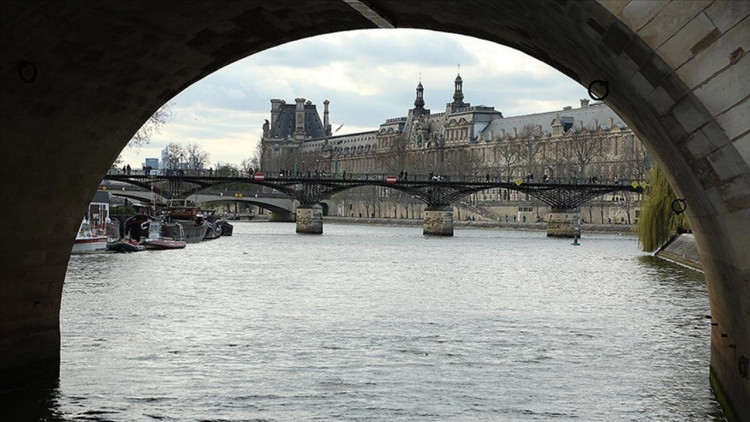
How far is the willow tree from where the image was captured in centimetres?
6241

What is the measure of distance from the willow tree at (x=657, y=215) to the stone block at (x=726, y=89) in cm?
5170

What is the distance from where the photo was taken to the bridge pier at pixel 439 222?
131m

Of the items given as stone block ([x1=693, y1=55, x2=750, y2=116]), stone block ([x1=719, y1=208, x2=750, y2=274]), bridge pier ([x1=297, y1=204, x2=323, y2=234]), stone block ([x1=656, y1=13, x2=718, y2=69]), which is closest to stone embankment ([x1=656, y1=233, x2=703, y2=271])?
stone block ([x1=719, y1=208, x2=750, y2=274])

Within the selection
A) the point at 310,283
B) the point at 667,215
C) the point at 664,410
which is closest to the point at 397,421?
the point at 664,410

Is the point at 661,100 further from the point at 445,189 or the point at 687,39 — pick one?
the point at 445,189

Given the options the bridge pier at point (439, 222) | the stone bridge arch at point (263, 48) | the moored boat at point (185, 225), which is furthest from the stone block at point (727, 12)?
the bridge pier at point (439, 222)

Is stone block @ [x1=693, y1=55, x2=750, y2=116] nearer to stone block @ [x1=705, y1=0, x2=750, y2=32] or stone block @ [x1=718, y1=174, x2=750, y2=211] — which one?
stone block @ [x1=705, y1=0, x2=750, y2=32]

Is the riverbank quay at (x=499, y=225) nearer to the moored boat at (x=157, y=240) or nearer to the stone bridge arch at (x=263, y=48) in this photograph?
the moored boat at (x=157, y=240)

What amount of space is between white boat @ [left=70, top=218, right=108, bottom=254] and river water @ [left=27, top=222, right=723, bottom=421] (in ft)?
43.6

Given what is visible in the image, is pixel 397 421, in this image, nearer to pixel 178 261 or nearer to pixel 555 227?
pixel 178 261

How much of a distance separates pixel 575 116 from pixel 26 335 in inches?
7338

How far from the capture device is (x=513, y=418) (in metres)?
18.8

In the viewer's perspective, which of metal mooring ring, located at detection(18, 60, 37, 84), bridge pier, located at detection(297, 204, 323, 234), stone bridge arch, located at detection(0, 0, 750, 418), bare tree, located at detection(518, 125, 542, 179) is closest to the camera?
stone bridge arch, located at detection(0, 0, 750, 418)

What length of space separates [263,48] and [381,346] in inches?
405
